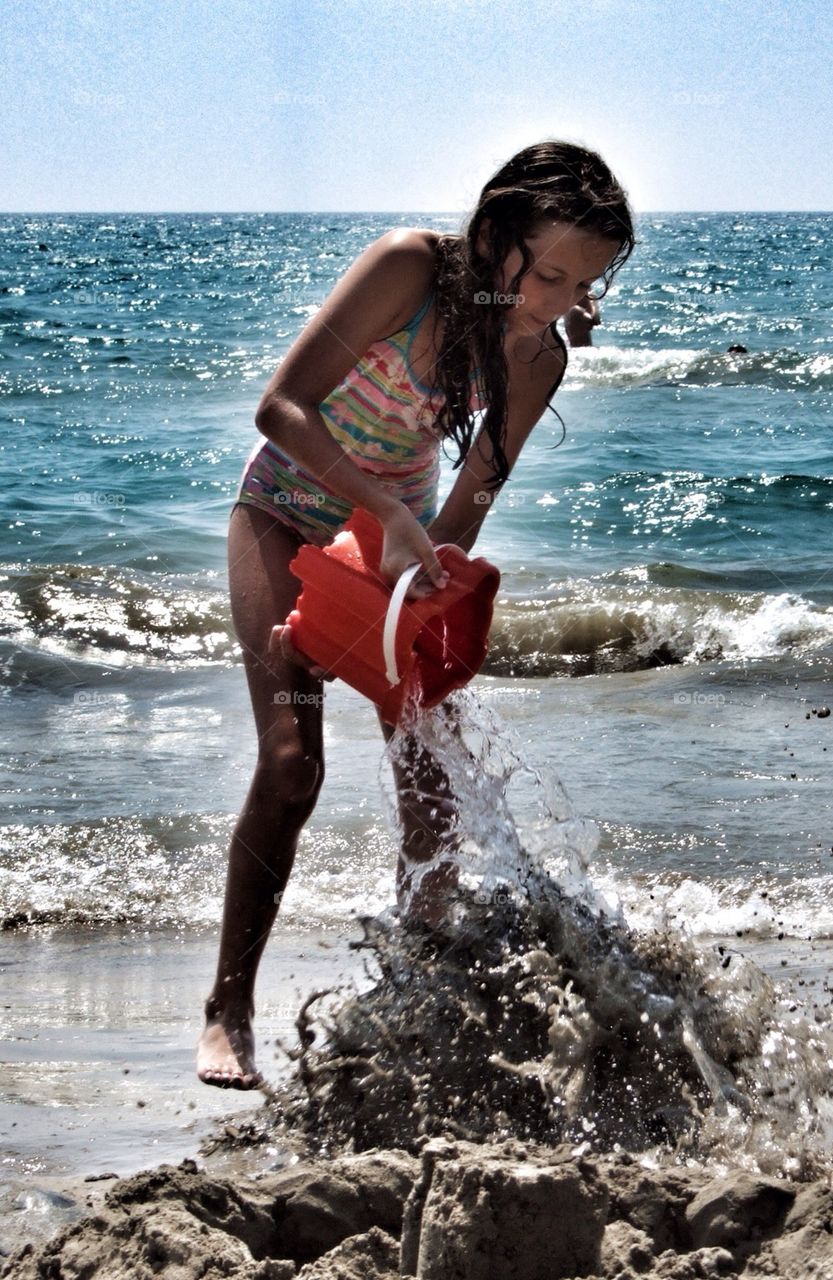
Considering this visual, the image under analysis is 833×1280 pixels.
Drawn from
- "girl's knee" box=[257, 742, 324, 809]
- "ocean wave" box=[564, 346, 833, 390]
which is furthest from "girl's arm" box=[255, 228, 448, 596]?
"ocean wave" box=[564, 346, 833, 390]

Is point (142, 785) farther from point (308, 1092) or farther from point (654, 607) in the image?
point (654, 607)

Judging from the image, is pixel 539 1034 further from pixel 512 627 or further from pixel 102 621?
pixel 102 621

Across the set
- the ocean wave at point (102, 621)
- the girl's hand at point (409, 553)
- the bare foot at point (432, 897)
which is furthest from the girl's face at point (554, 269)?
the ocean wave at point (102, 621)

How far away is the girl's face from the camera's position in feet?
7.48

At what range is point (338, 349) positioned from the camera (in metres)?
2.38

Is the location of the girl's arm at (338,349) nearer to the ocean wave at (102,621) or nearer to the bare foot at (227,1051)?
the bare foot at (227,1051)

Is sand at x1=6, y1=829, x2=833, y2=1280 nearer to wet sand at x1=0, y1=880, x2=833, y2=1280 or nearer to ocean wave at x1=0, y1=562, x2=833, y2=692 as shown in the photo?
wet sand at x1=0, y1=880, x2=833, y2=1280

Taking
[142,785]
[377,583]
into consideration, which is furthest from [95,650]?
[377,583]

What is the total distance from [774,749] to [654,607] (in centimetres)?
252

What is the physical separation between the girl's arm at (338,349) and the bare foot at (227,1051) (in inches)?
41.6

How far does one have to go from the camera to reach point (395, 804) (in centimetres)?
284

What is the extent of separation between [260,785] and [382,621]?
48 centimetres

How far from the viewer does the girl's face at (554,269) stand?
2279 millimetres

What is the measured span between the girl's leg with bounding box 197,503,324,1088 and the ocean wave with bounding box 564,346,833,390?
14.4 m
